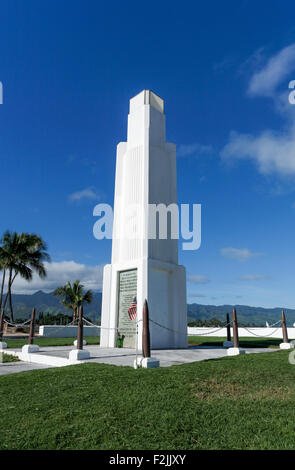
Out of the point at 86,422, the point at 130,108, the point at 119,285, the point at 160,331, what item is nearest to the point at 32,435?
the point at 86,422

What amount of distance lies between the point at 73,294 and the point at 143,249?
22.5 m

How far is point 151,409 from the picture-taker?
14.8ft

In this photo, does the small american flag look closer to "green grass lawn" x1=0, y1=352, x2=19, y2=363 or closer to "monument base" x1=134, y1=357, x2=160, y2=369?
"green grass lawn" x1=0, y1=352, x2=19, y2=363

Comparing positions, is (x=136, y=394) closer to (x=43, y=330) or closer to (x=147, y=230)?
(x=147, y=230)

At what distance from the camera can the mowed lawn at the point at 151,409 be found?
11.9ft

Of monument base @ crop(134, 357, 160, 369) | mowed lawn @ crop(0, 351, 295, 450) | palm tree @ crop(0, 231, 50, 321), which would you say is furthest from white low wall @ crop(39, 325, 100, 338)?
mowed lawn @ crop(0, 351, 295, 450)

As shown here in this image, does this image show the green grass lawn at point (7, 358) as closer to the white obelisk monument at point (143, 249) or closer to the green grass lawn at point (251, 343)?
the white obelisk monument at point (143, 249)

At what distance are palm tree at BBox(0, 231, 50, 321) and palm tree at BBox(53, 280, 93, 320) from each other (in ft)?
23.9

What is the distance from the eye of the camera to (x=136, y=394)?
5.21 meters

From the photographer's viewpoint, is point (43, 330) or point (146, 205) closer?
point (146, 205)

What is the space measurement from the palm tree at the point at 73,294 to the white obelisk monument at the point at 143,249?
790 inches

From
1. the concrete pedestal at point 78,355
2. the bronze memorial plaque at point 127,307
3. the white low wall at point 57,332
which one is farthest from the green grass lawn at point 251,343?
the concrete pedestal at point 78,355

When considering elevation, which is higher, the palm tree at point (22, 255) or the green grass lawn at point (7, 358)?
the palm tree at point (22, 255)

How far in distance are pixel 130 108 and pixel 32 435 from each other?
54.0 ft
